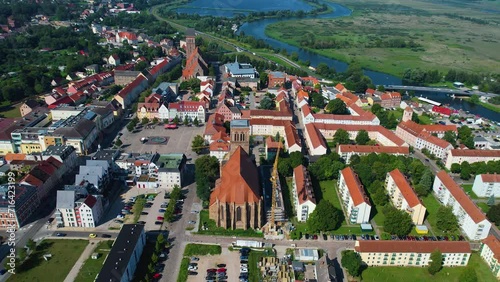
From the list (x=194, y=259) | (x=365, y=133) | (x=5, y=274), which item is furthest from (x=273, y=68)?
(x=5, y=274)

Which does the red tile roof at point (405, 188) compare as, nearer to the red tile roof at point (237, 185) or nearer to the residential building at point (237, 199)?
the residential building at point (237, 199)

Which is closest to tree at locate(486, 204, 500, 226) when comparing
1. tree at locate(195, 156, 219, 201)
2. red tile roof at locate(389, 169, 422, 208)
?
red tile roof at locate(389, 169, 422, 208)

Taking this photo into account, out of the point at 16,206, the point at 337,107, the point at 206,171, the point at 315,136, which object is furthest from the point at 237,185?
the point at 337,107

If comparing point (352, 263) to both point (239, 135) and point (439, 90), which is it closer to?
point (239, 135)

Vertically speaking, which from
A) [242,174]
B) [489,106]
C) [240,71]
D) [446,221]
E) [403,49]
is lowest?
[489,106]

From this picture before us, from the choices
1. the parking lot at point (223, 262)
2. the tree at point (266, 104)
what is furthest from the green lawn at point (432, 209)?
the tree at point (266, 104)

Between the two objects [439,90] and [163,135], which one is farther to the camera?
[439,90]

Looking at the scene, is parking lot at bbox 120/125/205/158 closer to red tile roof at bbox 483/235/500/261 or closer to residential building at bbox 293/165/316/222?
residential building at bbox 293/165/316/222
